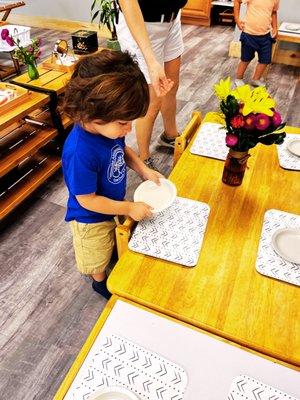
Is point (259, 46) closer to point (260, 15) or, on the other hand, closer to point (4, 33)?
point (260, 15)

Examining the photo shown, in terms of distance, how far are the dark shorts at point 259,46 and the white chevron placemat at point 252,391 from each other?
2936 mm

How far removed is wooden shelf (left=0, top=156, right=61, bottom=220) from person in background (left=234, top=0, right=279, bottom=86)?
2.06 metres

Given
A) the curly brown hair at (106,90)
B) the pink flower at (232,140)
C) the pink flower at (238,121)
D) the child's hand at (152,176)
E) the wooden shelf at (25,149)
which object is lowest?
the wooden shelf at (25,149)

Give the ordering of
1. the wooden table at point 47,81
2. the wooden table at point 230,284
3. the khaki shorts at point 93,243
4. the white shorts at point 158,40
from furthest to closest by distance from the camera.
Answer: the wooden table at point 47,81 < the white shorts at point 158,40 < the khaki shorts at point 93,243 < the wooden table at point 230,284

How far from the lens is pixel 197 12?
15.6 feet

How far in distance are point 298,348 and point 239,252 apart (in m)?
0.30

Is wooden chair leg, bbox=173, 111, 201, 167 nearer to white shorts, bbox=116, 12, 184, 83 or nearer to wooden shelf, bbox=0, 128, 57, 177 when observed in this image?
white shorts, bbox=116, 12, 184, 83

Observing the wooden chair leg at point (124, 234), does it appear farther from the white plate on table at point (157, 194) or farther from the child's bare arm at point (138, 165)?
the child's bare arm at point (138, 165)

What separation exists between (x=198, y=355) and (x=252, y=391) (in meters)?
0.13

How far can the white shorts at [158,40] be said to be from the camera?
1.67 m

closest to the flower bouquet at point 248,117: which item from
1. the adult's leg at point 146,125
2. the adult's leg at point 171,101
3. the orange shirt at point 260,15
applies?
the adult's leg at point 146,125

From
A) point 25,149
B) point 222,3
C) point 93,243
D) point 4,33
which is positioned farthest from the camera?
point 222,3

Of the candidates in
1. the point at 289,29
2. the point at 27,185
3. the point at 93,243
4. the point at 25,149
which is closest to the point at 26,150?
the point at 25,149

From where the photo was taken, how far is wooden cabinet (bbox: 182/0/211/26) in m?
4.65
